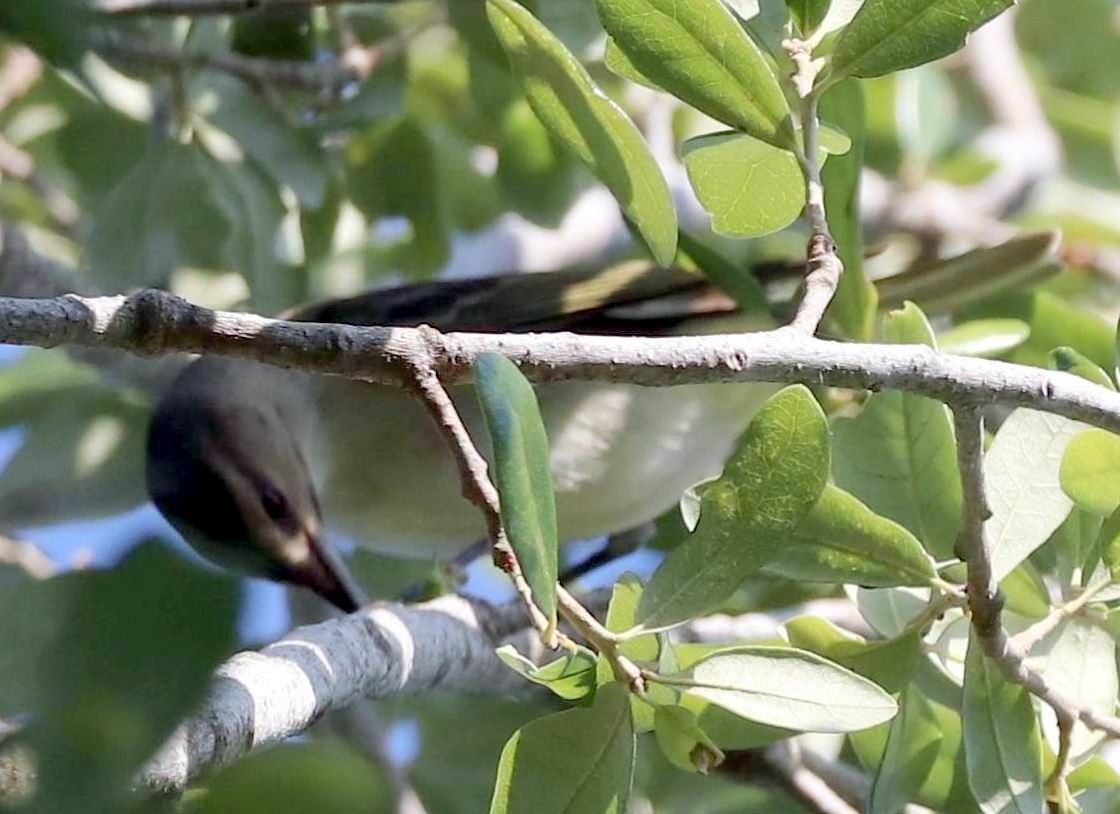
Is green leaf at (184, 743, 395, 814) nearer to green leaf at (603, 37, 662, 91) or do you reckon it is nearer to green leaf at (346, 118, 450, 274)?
green leaf at (603, 37, 662, 91)

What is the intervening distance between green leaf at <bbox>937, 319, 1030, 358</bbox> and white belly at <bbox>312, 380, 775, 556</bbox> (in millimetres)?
676

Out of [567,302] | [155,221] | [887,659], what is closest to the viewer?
[887,659]

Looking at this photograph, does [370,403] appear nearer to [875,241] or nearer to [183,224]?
[183,224]

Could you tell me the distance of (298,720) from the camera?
129 centimetres

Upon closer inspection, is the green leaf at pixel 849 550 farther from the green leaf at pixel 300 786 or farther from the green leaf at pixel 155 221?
the green leaf at pixel 155 221

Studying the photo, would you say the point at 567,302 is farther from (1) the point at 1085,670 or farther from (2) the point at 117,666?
(2) the point at 117,666

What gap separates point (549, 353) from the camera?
121 centimetres

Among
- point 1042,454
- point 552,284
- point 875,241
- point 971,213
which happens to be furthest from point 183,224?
point 971,213

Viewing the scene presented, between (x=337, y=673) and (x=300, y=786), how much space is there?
87cm

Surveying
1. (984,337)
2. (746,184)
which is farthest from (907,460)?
(984,337)

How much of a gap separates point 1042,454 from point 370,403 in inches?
66.5

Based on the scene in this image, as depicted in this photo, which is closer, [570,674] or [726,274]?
[570,674]

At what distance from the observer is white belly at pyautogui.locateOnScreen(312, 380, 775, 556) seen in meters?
2.68

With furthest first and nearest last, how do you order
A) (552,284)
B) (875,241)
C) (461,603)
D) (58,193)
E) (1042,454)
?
(875,241) < (58,193) < (552,284) < (461,603) < (1042,454)
